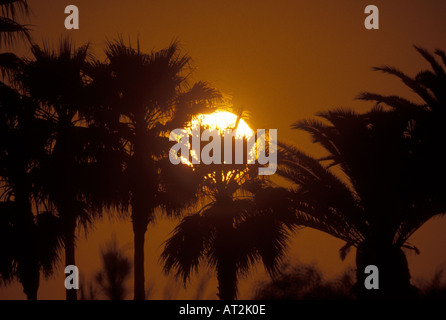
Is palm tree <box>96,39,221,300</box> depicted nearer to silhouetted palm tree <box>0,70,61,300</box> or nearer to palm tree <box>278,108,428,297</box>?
silhouetted palm tree <box>0,70,61,300</box>

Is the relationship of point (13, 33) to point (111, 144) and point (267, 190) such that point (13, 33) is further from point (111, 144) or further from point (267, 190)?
point (267, 190)

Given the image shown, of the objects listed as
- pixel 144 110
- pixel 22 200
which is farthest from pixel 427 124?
pixel 22 200

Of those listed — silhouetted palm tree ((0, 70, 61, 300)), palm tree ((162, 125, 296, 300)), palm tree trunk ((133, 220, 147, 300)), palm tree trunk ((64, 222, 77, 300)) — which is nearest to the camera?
silhouetted palm tree ((0, 70, 61, 300))

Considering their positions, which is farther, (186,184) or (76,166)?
(186,184)

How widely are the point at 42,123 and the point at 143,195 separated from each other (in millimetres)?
Answer: 3125

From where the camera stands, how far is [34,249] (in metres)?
14.1

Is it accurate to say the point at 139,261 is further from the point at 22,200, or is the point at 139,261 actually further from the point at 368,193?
the point at 368,193

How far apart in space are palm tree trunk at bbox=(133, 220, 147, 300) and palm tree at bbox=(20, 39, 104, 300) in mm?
1310

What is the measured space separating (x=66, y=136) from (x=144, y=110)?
2.53m

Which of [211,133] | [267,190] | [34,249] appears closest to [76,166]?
[34,249]

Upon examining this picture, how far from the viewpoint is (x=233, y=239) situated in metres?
15.1

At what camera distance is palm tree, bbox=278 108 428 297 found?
45.0 ft

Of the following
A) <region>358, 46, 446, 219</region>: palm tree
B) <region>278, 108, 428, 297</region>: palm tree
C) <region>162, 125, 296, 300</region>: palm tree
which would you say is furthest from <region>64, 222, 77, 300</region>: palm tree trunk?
<region>358, 46, 446, 219</region>: palm tree
